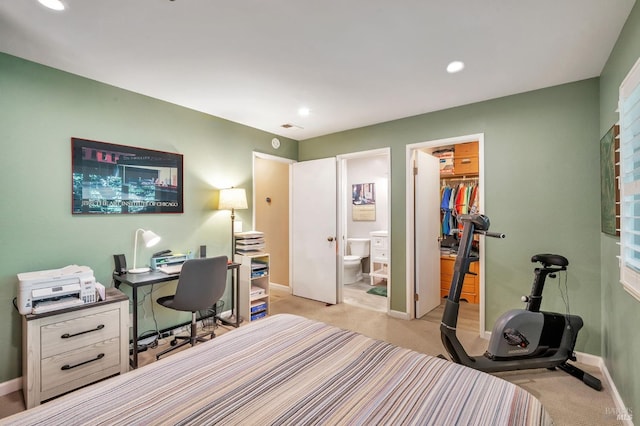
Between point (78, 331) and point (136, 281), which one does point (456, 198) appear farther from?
point (78, 331)

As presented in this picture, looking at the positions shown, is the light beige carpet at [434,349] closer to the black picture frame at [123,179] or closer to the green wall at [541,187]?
the green wall at [541,187]

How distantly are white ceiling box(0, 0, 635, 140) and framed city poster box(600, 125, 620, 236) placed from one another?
0.65 metres

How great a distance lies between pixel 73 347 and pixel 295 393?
73.8 inches

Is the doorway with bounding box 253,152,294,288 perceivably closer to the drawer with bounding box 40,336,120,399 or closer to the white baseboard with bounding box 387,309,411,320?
the white baseboard with bounding box 387,309,411,320

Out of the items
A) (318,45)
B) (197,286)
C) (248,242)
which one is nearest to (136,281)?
(197,286)

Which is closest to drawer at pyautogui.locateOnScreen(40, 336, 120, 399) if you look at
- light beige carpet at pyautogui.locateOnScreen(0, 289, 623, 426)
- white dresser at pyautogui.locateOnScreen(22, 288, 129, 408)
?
white dresser at pyautogui.locateOnScreen(22, 288, 129, 408)

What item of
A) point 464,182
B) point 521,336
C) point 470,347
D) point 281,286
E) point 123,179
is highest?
point 464,182

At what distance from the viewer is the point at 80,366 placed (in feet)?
6.79

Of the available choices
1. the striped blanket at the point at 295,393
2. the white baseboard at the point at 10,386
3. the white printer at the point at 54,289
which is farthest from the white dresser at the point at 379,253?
the white baseboard at the point at 10,386

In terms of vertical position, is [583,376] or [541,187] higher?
[541,187]

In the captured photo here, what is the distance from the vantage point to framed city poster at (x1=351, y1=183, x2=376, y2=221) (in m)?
5.68

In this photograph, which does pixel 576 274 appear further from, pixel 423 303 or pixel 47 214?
pixel 47 214

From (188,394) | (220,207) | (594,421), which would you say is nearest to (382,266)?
(220,207)

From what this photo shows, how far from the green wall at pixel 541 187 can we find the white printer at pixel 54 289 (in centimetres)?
353
